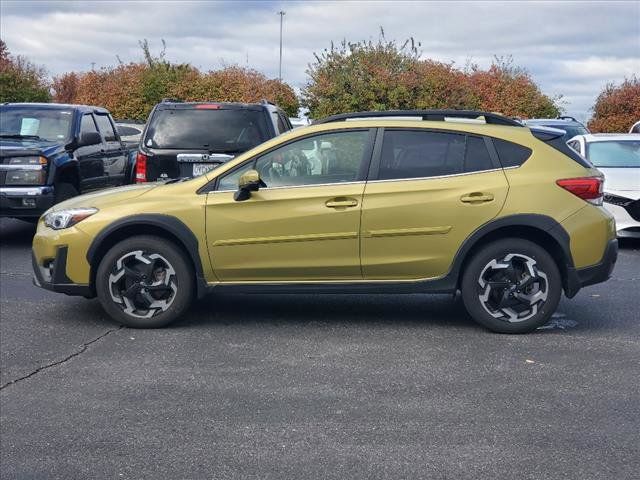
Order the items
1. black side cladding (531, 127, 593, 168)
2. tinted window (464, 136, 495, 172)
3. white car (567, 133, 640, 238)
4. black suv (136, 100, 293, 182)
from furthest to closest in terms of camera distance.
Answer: white car (567, 133, 640, 238) < black suv (136, 100, 293, 182) < black side cladding (531, 127, 593, 168) < tinted window (464, 136, 495, 172)

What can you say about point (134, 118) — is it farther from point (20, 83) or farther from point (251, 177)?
point (251, 177)

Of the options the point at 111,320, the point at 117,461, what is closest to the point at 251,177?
the point at 111,320

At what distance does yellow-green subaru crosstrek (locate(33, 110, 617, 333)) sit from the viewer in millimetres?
6645

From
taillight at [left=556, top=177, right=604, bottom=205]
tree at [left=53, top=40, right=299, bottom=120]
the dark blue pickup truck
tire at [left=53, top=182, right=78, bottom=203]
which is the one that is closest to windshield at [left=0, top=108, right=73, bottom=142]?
the dark blue pickup truck

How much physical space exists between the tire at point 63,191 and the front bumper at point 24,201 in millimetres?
200

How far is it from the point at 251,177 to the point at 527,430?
3008mm

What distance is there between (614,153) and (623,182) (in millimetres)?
1358

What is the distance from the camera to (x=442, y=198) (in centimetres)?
664

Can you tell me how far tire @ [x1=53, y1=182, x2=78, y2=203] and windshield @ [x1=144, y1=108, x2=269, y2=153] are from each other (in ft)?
5.16

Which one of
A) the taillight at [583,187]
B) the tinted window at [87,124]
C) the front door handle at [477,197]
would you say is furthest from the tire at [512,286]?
the tinted window at [87,124]

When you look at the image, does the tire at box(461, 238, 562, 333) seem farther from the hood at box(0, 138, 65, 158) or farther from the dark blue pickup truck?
the hood at box(0, 138, 65, 158)

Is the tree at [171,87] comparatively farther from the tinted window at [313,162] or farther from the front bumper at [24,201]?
the tinted window at [313,162]

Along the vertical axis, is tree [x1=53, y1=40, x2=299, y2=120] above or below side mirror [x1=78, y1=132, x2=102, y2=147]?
above

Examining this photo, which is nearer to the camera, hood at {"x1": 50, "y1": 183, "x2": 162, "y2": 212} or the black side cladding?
the black side cladding
